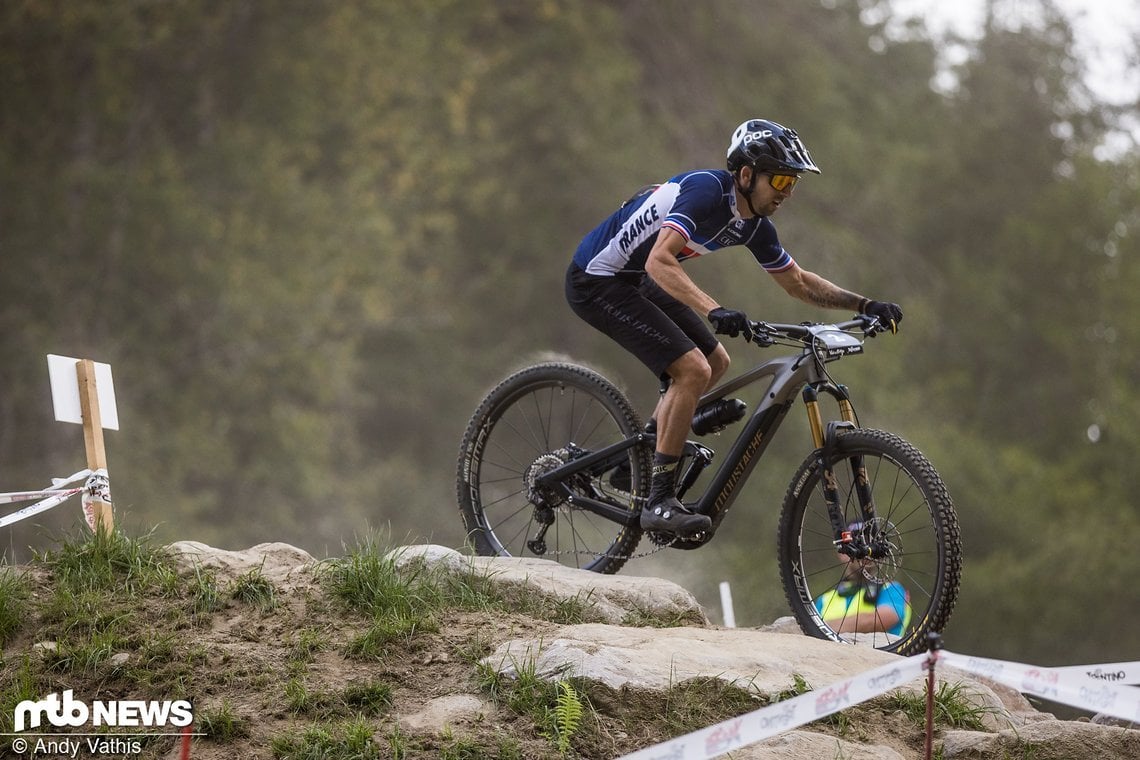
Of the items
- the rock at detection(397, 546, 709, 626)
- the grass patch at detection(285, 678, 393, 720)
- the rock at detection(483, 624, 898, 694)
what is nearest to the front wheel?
the rock at detection(483, 624, 898, 694)

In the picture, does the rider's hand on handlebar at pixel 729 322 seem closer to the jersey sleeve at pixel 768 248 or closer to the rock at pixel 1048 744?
the jersey sleeve at pixel 768 248

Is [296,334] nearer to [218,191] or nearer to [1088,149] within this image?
[218,191]

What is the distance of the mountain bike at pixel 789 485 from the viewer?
19.7 feet

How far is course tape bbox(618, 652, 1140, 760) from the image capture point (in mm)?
4238

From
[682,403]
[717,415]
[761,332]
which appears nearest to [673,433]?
[682,403]

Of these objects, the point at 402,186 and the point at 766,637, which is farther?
the point at 402,186

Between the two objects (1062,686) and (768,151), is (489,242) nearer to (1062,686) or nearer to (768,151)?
(768,151)

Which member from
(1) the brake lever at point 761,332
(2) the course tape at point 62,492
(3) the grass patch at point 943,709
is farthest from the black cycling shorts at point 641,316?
(2) the course tape at point 62,492

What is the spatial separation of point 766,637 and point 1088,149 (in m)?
24.8

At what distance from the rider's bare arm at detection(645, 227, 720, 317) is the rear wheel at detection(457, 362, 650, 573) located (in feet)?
3.25

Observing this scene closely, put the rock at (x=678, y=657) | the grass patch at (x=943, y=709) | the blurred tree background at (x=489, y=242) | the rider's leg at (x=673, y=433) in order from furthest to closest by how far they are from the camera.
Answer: the blurred tree background at (x=489, y=242)
the rider's leg at (x=673, y=433)
the grass patch at (x=943, y=709)
the rock at (x=678, y=657)

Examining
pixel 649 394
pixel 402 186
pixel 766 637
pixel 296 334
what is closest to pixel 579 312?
pixel 766 637

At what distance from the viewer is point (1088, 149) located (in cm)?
2844

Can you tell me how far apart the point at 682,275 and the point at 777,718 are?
246 cm
